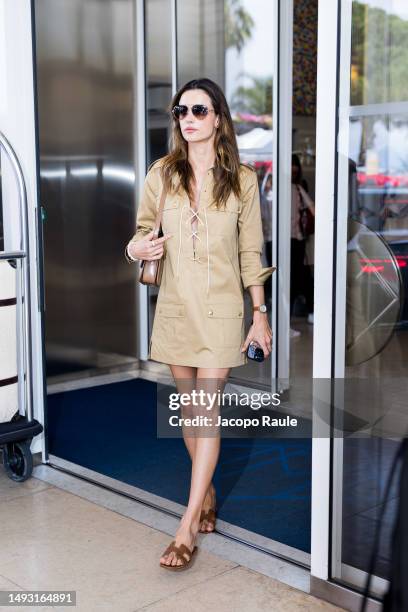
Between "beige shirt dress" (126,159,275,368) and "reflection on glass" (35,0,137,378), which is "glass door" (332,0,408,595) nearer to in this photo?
"beige shirt dress" (126,159,275,368)

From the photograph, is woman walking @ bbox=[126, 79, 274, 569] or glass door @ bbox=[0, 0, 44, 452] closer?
woman walking @ bbox=[126, 79, 274, 569]

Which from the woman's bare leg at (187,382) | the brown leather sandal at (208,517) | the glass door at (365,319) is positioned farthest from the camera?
the brown leather sandal at (208,517)

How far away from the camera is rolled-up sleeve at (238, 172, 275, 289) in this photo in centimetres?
334

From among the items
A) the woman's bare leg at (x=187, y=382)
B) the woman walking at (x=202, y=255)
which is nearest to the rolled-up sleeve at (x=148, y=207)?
the woman walking at (x=202, y=255)

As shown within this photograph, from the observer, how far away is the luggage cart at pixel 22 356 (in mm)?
4266

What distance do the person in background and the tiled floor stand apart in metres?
4.75

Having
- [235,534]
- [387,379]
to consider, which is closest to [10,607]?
[235,534]

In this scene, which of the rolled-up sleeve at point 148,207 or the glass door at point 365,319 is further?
the rolled-up sleeve at point 148,207

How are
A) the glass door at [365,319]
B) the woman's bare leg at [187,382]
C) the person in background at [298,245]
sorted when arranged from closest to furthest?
1. the glass door at [365,319]
2. the woman's bare leg at [187,382]
3. the person in background at [298,245]

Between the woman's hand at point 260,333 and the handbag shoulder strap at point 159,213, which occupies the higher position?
the handbag shoulder strap at point 159,213

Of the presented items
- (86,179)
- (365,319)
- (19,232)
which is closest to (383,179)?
(365,319)

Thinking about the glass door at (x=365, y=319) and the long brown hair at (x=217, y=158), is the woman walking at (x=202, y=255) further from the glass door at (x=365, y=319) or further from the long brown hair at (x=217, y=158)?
the glass door at (x=365, y=319)

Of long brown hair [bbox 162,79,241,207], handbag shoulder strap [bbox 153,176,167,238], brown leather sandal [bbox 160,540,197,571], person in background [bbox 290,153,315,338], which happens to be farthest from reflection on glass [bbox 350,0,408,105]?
person in background [bbox 290,153,315,338]

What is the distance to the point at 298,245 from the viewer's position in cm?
894
